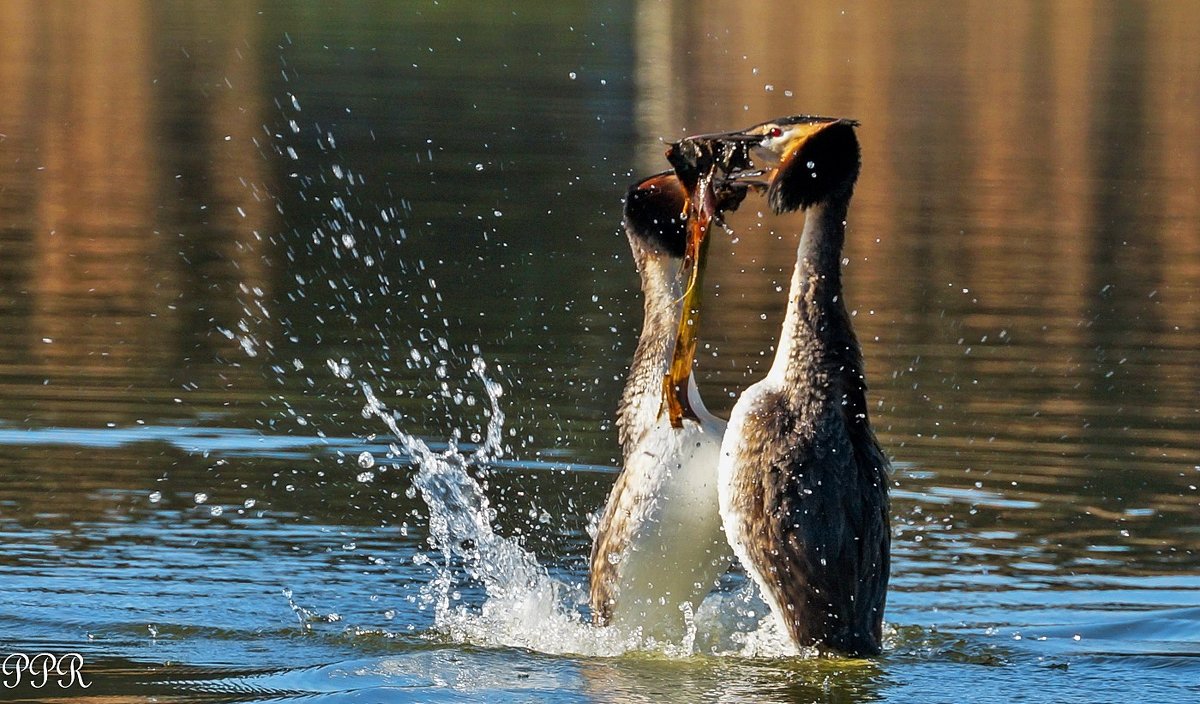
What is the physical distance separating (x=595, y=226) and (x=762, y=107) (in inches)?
634

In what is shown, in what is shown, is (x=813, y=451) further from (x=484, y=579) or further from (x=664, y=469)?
(x=484, y=579)

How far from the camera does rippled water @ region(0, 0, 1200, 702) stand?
877cm

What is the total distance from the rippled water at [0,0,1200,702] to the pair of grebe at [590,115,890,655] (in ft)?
0.82

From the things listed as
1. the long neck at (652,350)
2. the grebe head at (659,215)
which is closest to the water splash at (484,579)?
the long neck at (652,350)

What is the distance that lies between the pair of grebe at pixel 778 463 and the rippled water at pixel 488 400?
0.25 m

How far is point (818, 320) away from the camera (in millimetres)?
8453

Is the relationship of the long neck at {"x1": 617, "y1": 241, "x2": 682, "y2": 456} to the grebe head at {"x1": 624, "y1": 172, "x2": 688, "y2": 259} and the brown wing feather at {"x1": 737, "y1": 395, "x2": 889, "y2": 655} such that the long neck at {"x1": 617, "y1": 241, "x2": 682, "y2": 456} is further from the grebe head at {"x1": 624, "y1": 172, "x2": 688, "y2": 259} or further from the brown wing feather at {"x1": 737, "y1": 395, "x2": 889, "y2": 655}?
the brown wing feather at {"x1": 737, "y1": 395, "x2": 889, "y2": 655}

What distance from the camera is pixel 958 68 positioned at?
169ft

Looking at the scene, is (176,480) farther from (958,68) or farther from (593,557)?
(958,68)

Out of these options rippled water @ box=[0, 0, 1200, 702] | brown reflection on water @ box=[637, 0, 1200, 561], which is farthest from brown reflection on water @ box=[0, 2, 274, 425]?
brown reflection on water @ box=[637, 0, 1200, 561]

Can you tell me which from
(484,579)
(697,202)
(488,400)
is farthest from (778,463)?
(488,400)

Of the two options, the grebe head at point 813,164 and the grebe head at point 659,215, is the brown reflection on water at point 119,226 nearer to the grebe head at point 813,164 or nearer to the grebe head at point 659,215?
the grebe head at point 659,215

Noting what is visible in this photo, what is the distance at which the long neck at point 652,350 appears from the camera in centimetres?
901

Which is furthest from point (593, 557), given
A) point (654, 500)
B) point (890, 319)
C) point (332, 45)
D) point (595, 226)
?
point (332, 45)
